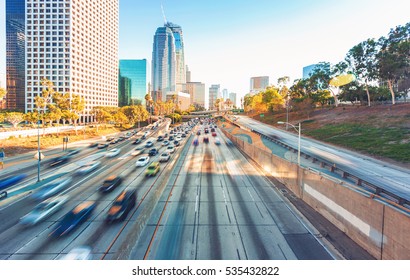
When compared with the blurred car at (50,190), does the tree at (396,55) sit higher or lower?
higher

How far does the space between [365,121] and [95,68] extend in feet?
441

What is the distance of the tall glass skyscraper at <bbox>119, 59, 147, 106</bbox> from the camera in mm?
190750

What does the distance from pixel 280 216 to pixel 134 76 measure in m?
200

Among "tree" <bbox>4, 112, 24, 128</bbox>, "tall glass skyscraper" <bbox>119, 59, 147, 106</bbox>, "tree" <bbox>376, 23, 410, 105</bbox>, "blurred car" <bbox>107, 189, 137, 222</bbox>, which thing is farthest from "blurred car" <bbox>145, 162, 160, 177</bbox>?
"tall glass skyscraper" <bbox>119, 59, 147, 106</bbox>

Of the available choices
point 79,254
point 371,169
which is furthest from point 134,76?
point 79,254

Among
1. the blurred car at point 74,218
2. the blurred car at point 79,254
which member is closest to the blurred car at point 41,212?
the blurred car at point 74,218

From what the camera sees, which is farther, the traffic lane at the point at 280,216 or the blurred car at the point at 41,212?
the blurred car at the point at 41,212

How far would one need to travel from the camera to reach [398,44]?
192 feet

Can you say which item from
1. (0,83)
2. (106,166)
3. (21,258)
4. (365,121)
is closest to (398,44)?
(365,121)

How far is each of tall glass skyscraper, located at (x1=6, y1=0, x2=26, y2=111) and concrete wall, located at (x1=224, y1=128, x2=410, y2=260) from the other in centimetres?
16575

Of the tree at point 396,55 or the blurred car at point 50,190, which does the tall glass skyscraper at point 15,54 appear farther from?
the tree at point 396,55

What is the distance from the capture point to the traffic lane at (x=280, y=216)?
43.0ft

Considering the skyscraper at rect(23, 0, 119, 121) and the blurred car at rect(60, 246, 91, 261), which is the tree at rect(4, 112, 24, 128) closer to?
the skyscraper at rect(23, 0, 119, 121)

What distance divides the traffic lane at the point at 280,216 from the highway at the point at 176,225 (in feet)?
0.21
